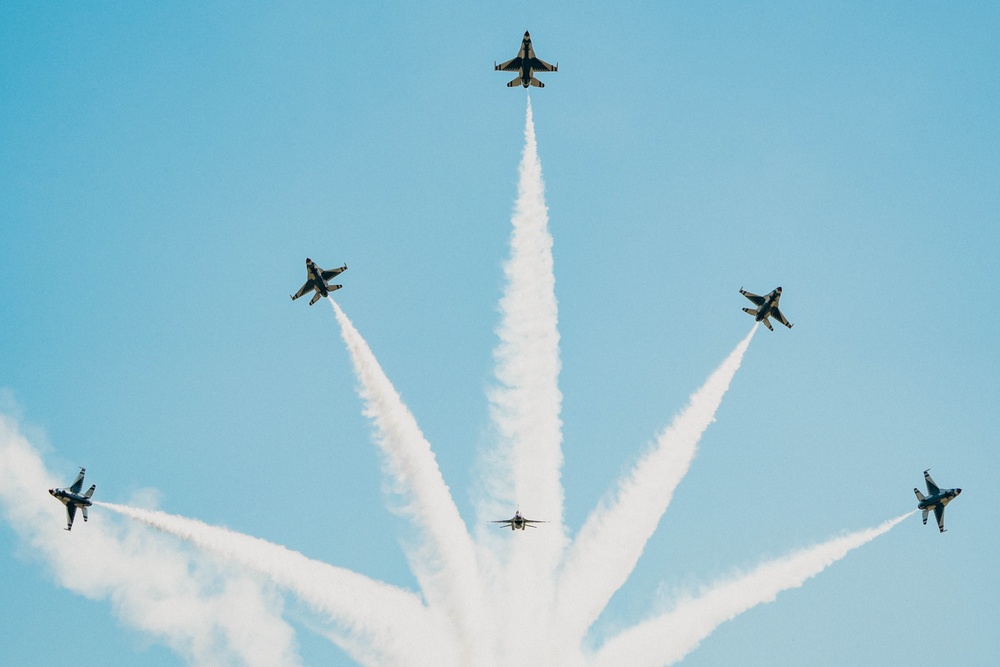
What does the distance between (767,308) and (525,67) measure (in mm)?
35448

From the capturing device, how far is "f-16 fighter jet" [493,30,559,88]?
3317 inches

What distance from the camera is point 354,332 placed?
275ft

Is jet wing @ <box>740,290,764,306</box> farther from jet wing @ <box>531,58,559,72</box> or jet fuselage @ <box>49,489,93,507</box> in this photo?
jet fuselage @ <box>49,489,93,507</box>

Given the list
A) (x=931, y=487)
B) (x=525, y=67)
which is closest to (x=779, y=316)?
(x=931, y=487)

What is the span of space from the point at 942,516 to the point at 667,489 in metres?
33.4

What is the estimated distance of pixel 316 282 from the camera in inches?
3383

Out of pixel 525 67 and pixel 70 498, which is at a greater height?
pixel 525 67

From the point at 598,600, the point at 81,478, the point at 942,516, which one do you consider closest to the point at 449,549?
the point at 598,600

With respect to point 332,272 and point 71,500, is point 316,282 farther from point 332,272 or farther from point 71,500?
point 71,500

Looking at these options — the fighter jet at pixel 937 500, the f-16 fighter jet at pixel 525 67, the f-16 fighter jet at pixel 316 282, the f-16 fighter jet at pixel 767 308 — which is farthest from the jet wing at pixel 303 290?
the fighter jet at pixel 937 500

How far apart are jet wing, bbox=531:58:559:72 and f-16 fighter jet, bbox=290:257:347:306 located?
2940cm

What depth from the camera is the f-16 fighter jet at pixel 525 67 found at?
276 feet

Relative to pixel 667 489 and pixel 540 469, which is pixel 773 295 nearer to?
pixel 667 489

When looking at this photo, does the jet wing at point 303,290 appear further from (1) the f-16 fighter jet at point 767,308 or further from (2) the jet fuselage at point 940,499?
(2) the jet fuselage at point 940,499
